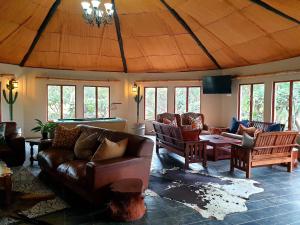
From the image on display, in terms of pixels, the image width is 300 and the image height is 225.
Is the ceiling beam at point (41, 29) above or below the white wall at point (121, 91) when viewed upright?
above

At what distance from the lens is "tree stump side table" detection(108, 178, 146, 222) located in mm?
3078

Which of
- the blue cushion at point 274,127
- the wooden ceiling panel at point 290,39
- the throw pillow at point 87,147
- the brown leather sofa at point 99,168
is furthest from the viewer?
the blue cushion at point 274,127

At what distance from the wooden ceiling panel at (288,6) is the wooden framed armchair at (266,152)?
7.94 feet

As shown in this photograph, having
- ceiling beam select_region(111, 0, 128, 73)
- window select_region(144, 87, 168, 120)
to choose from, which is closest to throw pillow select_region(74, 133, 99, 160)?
ceiling beam select_region(111, 0, 128, 73)

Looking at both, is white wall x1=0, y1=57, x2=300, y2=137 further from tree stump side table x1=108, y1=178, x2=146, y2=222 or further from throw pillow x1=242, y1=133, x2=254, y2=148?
tree stump side table x1=108, y1=178, x2=146, y2=222

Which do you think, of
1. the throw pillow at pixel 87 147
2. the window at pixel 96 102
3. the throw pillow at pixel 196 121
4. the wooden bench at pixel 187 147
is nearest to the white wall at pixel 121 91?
the window at pixel 96 102

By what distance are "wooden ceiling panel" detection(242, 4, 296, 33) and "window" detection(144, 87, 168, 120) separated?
16.4 feet

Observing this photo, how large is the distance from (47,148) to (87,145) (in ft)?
4.21

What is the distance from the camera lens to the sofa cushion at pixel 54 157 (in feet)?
13.9

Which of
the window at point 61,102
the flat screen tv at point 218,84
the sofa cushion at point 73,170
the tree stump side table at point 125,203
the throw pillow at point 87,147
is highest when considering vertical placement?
the flat screen tv at point 218,84

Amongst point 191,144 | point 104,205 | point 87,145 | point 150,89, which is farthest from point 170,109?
point 104,205

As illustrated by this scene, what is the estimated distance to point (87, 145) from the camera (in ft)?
14.1

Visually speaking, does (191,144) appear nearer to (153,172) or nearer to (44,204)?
(153,172)

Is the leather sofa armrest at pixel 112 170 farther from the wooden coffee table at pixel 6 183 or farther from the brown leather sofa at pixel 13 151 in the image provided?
the brown leather sofa at pixel 13 151
